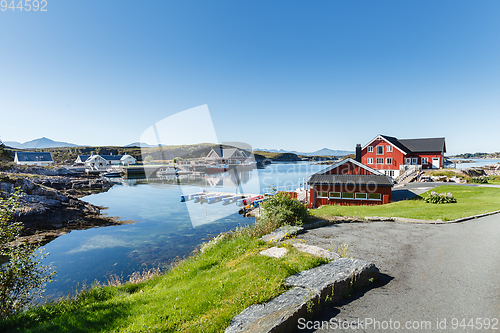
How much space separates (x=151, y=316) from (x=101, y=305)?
1979 millimetres

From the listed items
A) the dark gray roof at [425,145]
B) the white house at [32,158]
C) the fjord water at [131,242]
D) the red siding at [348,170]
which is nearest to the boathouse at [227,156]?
the white house at [32,158]

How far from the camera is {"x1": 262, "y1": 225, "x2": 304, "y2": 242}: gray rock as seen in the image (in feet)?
25.8

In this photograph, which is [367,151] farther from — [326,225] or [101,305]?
[101,305]

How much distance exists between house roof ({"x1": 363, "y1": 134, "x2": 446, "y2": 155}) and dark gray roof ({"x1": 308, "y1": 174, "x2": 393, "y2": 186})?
2387 cm

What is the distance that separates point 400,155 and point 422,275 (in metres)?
43.3

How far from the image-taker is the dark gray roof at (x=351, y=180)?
22.4 metres

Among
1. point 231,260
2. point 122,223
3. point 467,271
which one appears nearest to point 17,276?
point 231,260

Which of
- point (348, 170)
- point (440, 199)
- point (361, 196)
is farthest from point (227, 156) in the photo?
point (440, 199)

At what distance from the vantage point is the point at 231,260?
6871 millimetres

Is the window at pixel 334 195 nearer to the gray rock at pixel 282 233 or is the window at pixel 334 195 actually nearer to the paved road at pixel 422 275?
the paved road at pixel 422 275

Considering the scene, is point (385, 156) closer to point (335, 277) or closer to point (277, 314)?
point (335, 277)

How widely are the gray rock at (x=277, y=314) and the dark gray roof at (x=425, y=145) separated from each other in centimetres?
5200

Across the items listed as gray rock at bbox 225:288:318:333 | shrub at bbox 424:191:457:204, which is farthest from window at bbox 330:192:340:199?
gray rock at bbox 225:288:318:333

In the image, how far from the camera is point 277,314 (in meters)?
3.64
